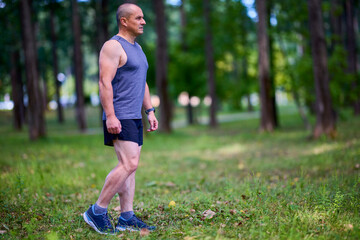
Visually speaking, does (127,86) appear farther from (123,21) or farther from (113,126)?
(123,21)

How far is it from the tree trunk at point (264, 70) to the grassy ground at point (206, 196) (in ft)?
21.2

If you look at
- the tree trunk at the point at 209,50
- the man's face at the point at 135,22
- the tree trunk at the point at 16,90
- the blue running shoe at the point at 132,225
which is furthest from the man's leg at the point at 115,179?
the tree trunk at the point at 16,90

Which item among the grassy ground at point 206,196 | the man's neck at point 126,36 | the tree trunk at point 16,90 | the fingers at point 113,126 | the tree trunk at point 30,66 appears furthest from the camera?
the tree trunk at point 16,90

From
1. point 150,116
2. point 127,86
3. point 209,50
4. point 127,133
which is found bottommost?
point 127,133

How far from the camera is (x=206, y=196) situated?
17.1 feet

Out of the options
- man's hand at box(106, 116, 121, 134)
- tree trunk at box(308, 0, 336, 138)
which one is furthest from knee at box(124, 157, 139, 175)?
tree trunk at box(308, 0, 336, 138)

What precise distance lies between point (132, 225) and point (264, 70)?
1430cm

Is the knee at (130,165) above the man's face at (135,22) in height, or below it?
below

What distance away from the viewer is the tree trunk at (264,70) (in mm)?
17156

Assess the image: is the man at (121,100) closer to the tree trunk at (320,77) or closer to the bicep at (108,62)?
the bicep at (108,62)

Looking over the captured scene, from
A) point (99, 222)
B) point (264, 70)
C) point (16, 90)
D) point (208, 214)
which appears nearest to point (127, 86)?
point (99, 222)

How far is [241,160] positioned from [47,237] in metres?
6.93

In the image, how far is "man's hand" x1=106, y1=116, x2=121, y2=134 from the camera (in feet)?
12.2

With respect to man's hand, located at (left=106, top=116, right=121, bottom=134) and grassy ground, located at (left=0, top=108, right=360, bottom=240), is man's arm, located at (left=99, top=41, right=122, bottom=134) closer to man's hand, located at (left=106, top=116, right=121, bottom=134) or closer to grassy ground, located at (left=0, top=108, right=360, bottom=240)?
man's hand, located at (left=106, top=116, right=121, bottom=134)
